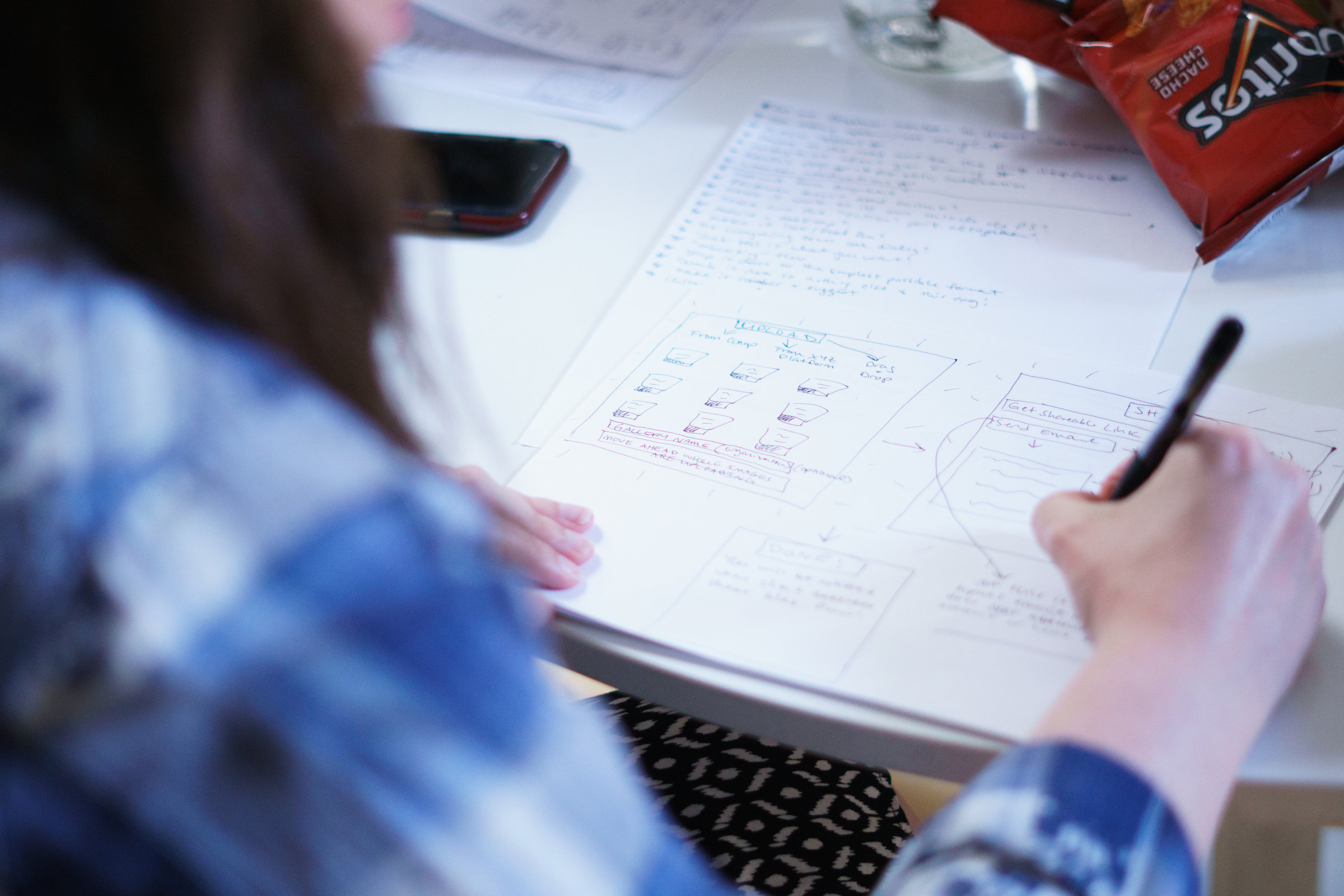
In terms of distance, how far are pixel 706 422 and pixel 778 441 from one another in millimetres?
45

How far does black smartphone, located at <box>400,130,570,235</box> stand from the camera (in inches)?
29.0

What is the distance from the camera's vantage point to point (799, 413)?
56cm

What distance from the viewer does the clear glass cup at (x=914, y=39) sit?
2.88ft

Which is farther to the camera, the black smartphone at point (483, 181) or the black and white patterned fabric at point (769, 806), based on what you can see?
the black smartphone at point (483, 181)

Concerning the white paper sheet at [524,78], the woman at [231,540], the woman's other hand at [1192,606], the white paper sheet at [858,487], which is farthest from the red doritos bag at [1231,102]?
the woman at [231,540]

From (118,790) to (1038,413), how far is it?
468mm

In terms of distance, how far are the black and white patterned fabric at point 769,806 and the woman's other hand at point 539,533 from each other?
0.12m

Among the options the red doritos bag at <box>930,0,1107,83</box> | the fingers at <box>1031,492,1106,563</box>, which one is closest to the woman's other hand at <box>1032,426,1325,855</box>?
the fingers at <box>1031,492,1106,563</box>

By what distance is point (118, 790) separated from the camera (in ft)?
0.72

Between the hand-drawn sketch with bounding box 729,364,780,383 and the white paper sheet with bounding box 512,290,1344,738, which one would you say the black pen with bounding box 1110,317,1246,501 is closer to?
the white paper sheet with bounding box 512,290,1344,738

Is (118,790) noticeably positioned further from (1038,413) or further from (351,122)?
(1038,413)

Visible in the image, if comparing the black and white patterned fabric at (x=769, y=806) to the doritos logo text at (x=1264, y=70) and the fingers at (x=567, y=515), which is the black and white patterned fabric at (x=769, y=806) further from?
the doritos logo text at (x=1264, y=70)

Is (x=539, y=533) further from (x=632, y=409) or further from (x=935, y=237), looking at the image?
(x=935, y=237)

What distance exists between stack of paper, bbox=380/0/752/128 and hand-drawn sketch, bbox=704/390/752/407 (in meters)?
0.37
